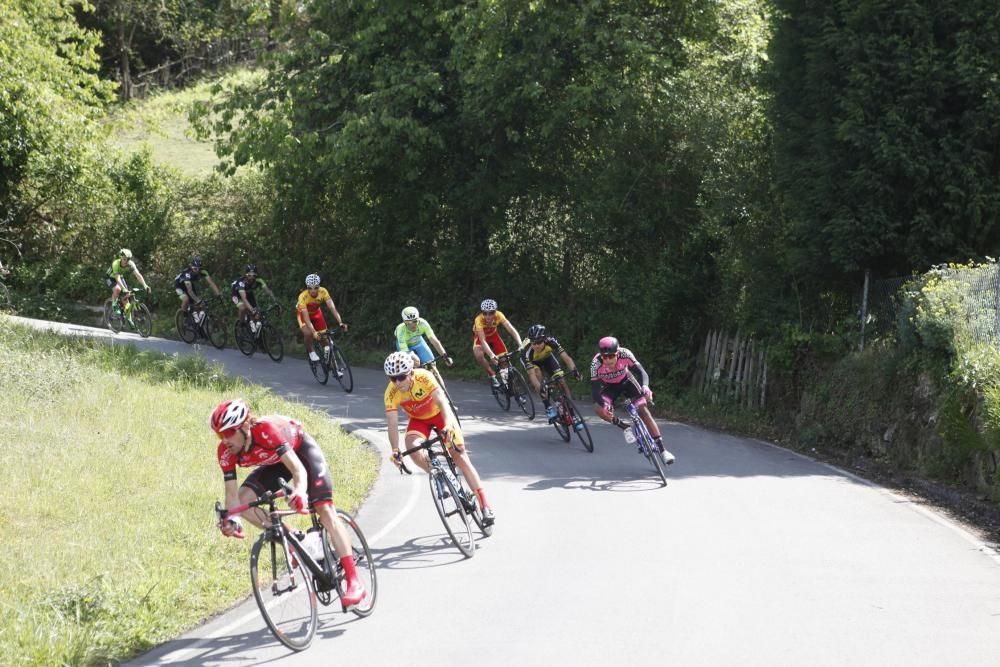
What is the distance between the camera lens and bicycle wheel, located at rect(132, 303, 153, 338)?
27.4 metres

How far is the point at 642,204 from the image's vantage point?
883 inches

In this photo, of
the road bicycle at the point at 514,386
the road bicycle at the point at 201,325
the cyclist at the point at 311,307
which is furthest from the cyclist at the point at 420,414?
the road bicycle at the point at 201,325

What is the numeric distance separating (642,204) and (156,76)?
120 feet

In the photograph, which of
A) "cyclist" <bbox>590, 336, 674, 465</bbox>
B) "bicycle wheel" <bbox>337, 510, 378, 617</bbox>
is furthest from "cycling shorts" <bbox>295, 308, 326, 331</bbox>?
"bicycle wheel" <bbox>337, 510, 378, 617</bbox>

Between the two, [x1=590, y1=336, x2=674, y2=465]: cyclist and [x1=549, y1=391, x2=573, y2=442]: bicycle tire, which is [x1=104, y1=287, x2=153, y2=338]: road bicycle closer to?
[x1=549, y1=391, x2=573, y2=442]: bicycle tire

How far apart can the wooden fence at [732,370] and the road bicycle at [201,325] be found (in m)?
12.0

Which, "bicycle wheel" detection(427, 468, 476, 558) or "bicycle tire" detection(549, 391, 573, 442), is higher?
"bicycle tire" detection(549, 391, 573, 442)

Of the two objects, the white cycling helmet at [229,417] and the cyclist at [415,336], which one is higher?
the cyclist at [415,336]

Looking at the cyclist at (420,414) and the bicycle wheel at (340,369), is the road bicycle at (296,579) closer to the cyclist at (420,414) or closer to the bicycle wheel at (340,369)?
the cyclist at (420,414)

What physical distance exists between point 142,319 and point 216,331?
2326 mm

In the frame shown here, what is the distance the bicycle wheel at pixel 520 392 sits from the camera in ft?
60.7

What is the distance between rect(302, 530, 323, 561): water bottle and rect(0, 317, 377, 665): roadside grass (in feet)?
3.90

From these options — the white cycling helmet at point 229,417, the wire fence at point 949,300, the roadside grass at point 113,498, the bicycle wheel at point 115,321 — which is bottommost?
the roadside grass at point 113,498

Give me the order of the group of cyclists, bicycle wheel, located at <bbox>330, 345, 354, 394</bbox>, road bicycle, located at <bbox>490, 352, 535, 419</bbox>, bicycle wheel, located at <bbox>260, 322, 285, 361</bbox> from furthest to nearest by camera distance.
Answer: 1. bicycle wheel, located at <bbox>260, 322, 285, 361</bbox>
2. bicycle wheel, located at <bbox>330, 345, 354, 394</bbox>
3. road bicycle, located at <bbox>490, 352, 535, 419</bbox>
4. the group of cyclists
